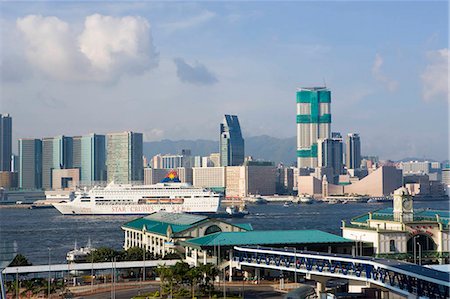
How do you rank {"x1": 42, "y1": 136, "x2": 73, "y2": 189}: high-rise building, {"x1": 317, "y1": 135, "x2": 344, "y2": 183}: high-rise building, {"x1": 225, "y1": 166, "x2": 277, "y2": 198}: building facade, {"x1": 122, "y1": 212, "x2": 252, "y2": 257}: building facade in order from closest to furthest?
1. {"x1": 122, "y1": 212, "x2": 252, "y2": 257}: building facade
2. {"x1": 225, "y1": 166, "x2": 277, "y2": 198}: building facade
3. {"x1": 317, "y1": 135, "x2": 344, "y2": 183}: high-rise building
4. {"x1": 42, "y1": 136, "x2": 73, "y2": 189}: high-rise building

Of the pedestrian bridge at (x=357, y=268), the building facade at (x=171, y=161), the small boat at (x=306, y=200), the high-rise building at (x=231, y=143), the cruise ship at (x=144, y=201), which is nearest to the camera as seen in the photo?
the pedestrian bridge at (x=357, y=268)

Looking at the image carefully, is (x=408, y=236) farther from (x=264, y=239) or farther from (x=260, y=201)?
(x=260, y=201)

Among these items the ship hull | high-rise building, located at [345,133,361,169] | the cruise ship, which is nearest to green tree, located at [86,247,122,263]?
the ship hull

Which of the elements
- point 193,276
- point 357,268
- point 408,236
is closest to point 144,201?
point 408,236

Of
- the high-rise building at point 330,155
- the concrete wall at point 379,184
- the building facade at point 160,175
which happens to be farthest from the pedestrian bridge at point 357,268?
the high-rise building at point 330,155

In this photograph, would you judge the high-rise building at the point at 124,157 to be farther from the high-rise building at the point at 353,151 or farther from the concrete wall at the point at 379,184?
the high-rise building at the point at 353,151

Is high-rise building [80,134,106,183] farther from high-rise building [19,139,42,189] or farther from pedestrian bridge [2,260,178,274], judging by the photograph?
pedestrian bridge [2,260,178,274]

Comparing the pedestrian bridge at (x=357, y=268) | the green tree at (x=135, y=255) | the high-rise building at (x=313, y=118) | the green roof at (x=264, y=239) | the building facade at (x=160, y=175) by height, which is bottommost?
the green tree at (x=135, y=255)
